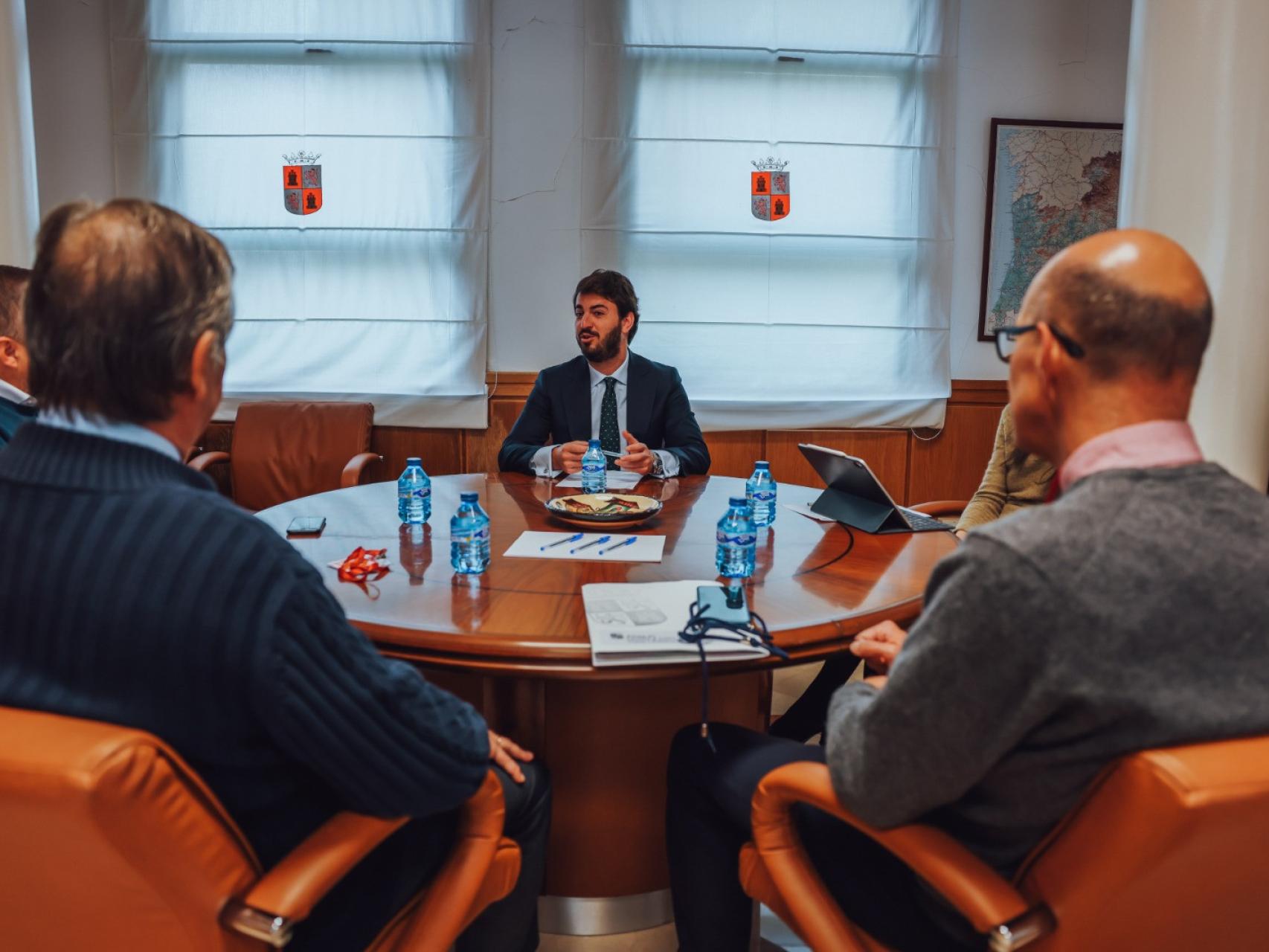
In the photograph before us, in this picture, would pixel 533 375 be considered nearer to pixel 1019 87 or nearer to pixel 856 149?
pixel 856 149

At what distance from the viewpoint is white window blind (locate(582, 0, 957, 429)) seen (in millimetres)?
4078

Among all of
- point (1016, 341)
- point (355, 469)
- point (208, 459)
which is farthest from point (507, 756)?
point (208, 459)

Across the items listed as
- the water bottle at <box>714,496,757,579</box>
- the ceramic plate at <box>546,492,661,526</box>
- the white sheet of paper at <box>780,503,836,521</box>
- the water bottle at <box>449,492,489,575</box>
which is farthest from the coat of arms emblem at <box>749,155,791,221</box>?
the water bottle at <box>449,492,489,575</box>

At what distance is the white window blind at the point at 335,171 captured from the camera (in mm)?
4051

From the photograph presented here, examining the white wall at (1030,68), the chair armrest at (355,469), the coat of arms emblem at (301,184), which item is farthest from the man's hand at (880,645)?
the coat of arms emblem at (301,184)

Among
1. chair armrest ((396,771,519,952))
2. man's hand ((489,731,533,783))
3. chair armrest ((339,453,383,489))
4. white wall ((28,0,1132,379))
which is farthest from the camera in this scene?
white wall ((28,0,1132,379))

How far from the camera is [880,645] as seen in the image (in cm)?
143

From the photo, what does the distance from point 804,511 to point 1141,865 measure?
1627 mm

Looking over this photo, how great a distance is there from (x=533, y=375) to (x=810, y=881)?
330 cm

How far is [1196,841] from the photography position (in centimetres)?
86

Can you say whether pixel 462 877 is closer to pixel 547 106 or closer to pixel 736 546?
pixel 736 546

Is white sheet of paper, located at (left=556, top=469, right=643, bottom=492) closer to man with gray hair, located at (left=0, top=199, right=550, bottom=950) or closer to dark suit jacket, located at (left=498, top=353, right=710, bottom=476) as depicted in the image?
dark suit jacket, located at (left=498, top=353, right=710, bottom=476)

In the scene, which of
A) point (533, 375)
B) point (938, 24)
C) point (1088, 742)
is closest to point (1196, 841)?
point (1088, 742)

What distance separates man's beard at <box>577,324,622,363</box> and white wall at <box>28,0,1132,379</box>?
886 millimetres
